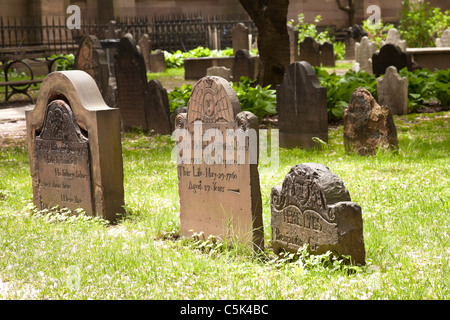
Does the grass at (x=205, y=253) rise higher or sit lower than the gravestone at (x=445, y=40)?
lower

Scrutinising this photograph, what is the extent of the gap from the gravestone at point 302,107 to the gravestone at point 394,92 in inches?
125

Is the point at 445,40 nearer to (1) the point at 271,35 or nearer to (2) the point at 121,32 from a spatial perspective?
(1) the point at 271,35

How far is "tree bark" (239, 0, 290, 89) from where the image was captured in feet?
46.5

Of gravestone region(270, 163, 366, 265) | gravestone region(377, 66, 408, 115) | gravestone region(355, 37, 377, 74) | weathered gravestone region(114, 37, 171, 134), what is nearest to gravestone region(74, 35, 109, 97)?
weathered gravestone region(114, 37, 171, 134)

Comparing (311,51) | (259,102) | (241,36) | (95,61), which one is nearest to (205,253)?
(259,102)

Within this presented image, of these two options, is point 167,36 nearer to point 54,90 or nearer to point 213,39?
point 213,39

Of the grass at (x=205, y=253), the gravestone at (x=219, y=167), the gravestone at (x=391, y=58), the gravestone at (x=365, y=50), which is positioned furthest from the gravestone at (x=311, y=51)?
the gravestone at (x=219, y=167)

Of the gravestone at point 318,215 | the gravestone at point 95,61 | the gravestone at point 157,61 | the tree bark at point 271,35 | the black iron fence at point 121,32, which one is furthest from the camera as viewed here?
the black iron fence at point 121,32

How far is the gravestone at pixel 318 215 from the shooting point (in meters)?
4.61

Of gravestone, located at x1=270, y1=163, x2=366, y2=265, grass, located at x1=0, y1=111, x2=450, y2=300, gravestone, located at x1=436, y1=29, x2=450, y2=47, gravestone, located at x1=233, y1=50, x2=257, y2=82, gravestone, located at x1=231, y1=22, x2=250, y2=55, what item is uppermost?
gravestone, located at x1=231, y1=22, x2=250, y2=55

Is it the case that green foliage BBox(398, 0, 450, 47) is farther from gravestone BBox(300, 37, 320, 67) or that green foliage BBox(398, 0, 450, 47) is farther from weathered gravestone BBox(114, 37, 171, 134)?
weathered gravestone BBox(114, 37, 171, 134)

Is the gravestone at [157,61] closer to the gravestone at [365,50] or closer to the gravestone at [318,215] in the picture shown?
the gravestone at [365,50]

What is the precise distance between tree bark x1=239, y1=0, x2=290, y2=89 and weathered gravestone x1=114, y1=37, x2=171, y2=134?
3031 millimetres
